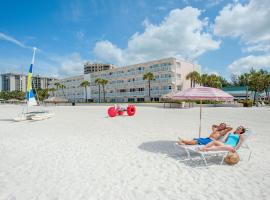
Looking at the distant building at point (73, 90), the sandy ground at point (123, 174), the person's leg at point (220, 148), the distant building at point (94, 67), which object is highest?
the distant building at point (94, 67)

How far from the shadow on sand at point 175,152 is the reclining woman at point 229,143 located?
1.79 ft

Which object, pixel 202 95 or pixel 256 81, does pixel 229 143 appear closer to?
pixel 202 95

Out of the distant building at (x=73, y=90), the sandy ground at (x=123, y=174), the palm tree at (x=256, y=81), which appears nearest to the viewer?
the sandy ground at (x=123, y=174)

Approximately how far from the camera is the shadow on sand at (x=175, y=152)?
6477 millimetres

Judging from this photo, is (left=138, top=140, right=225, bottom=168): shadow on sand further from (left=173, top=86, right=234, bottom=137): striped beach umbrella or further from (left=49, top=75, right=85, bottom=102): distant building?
(left=49, top=75, right=85, bottom=102): distant building

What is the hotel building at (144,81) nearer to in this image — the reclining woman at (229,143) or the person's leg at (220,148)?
the reclining woman at (229,143)

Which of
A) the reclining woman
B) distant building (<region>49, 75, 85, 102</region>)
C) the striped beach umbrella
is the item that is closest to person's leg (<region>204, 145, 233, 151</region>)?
the reclining woman

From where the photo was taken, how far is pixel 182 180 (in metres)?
5.16

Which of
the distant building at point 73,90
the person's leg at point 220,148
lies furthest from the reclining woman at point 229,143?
the distant building at point 73,90

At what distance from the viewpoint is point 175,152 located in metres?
7.72

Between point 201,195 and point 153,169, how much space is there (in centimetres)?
179

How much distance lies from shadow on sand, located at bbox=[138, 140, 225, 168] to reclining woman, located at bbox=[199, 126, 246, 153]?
0.55m

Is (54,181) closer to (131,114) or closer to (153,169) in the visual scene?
(153,169)

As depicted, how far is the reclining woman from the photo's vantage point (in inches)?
243
